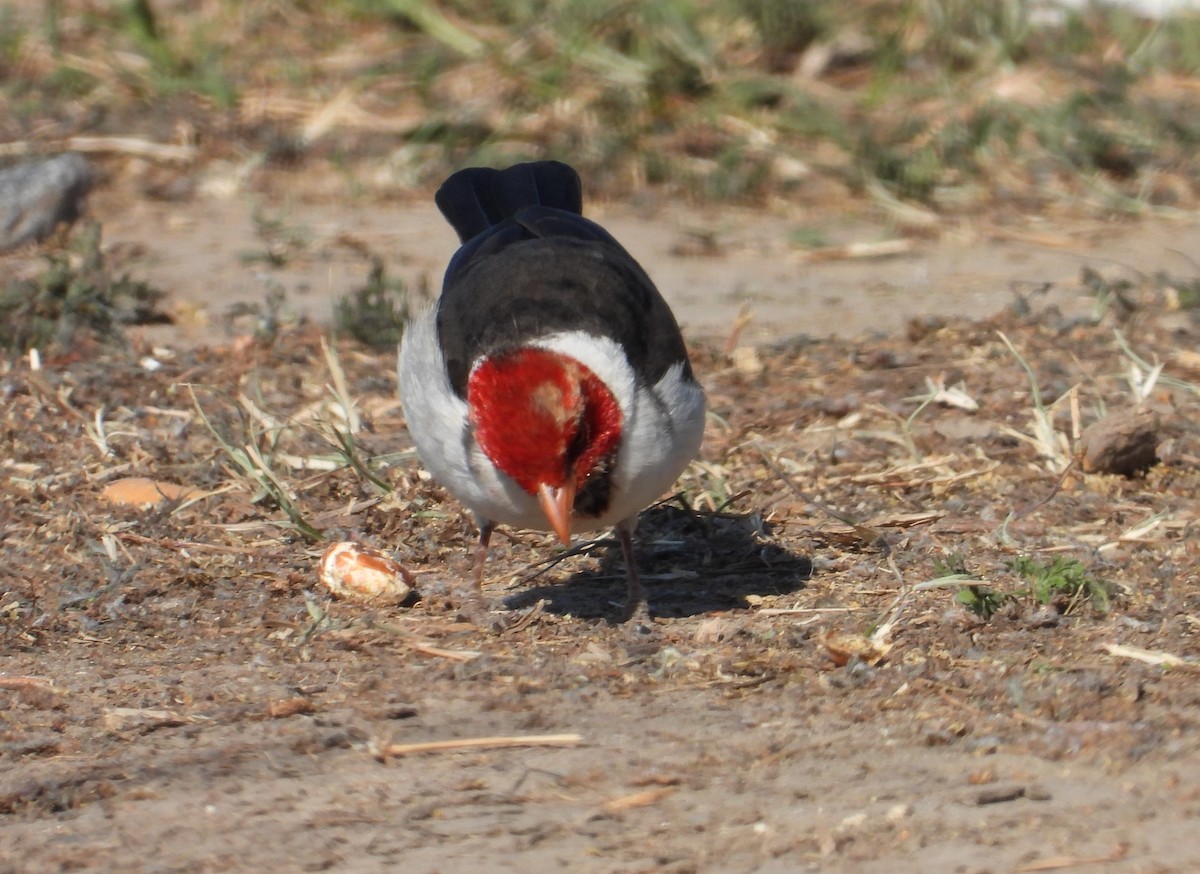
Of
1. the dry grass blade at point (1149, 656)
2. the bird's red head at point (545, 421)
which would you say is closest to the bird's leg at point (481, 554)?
the bird's red head at point (545, 421)

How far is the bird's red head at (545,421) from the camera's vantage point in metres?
3.94

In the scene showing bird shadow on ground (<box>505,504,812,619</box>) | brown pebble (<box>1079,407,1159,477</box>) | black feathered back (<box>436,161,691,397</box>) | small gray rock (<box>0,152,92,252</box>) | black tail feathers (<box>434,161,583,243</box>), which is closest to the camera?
black feathered back (<box>436,161,691,397</box>)

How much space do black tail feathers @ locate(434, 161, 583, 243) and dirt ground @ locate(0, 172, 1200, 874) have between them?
834mm

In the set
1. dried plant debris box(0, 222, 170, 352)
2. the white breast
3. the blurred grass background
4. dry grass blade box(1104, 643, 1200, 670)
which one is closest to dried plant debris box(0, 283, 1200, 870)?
dry grass blade box(1104, 643, 1200, 670)

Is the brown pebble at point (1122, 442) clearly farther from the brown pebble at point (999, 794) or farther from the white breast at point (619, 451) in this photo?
the brown pebble at point (999, 794)

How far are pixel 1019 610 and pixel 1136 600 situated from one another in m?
0.34

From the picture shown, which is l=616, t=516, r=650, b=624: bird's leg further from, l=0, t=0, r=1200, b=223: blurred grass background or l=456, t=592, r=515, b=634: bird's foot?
l=0, t=0, r=1200, b=223: blurred grass background

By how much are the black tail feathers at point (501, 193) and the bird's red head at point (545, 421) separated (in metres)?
1.54

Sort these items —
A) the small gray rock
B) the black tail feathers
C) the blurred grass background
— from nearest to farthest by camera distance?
the black tail feathers
the small gray rock
the blurred grass background

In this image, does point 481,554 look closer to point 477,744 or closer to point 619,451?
point 619,451

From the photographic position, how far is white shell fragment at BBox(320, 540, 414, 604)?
15.1ft

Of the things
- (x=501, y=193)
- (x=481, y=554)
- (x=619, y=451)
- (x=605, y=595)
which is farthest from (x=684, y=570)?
(x=501, y=193)

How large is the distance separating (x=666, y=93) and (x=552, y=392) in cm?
594

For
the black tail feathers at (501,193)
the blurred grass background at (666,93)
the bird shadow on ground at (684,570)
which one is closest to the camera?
the bird shadow on ground at (684,570)
